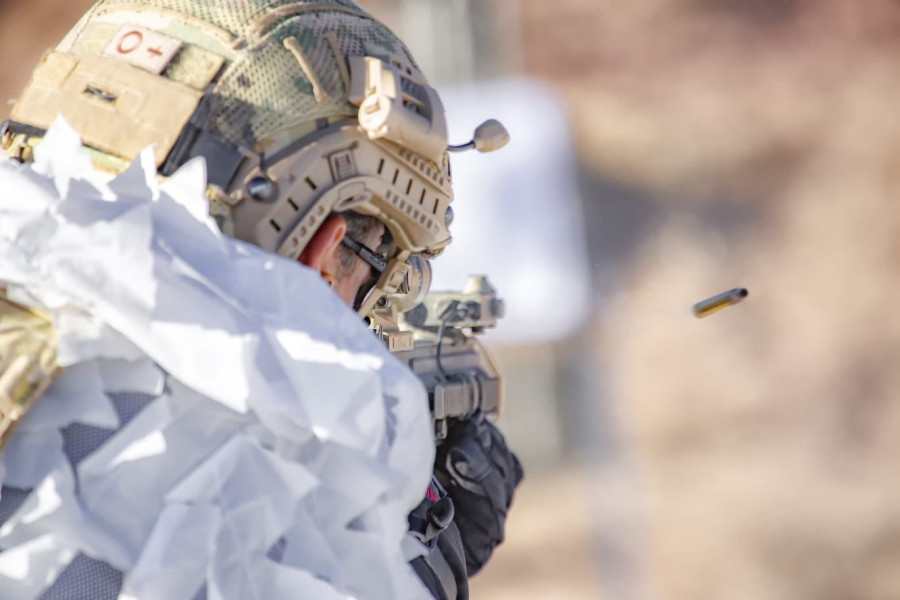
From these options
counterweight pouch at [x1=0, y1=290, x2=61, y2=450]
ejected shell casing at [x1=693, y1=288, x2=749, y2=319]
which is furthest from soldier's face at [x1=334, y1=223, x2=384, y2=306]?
ejected shell casing at [x1=693, y1=288, x2=749, y2=319]

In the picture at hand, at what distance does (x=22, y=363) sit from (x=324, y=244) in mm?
326

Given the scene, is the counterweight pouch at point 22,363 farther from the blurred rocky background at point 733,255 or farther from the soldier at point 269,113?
the blurred rocky background at point 733,255

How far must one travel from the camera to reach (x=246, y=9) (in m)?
0.94

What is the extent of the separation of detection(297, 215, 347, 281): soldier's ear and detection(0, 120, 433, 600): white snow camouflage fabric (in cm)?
16

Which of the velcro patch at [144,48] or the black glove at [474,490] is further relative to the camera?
the black glove at [474,490]

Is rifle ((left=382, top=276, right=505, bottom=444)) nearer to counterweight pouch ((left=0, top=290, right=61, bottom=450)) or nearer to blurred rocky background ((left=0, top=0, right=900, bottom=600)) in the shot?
counterweight pouch ((left=0, top=290, right=61, bottom=450))

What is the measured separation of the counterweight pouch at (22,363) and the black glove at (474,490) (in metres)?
0.77

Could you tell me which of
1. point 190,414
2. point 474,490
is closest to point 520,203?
point 474,490

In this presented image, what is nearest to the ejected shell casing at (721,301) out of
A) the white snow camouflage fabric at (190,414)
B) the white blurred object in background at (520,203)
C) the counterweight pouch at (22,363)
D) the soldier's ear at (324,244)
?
the soldier's ear at (324,244)

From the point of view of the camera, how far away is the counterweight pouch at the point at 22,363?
27.2 inches

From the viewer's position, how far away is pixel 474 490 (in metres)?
1.43

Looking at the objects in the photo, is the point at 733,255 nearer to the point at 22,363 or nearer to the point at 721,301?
the point at 721,301

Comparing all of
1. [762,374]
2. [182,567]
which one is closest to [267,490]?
[182,567]

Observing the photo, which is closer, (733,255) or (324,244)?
(324,244)
